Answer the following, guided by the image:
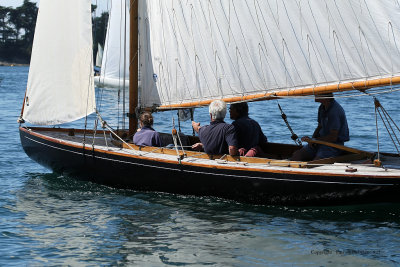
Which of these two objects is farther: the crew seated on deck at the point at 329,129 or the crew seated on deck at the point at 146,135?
the crew seated on deck at the point at 146,135

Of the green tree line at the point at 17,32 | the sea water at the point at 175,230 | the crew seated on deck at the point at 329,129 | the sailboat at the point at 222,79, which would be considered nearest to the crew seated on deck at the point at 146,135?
the sailboat at the point at 222,79

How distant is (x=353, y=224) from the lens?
9523 mm

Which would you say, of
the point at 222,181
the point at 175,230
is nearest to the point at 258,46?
the point at 222,181

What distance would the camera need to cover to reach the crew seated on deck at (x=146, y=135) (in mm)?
11523

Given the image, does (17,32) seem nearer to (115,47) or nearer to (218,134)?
(115,47)

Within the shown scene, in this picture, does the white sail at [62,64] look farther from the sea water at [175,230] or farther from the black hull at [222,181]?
the sea water at [175,230]

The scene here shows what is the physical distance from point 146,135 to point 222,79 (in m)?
1.47

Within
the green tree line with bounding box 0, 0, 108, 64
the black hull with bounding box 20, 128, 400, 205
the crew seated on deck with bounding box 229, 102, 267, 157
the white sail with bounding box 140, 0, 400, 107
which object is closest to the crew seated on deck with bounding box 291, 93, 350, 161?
the white sail with bounding box 140, 0, 400, 107

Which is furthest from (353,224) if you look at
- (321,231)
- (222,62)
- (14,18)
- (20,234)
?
(14,18)

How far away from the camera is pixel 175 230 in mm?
9305

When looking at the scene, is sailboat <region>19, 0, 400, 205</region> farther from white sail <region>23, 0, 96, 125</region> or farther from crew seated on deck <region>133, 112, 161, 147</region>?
crew seated on deck <region>133, 112, 161, 147</region>

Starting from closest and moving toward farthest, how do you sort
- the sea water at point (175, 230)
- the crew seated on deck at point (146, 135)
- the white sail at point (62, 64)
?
the sea water at point (175, 230)
the crew seated on deck at point (146, 135)
the white sail at point (62, 64)

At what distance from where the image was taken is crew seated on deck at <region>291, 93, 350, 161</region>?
10.3 m

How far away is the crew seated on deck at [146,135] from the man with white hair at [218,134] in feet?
3.41
